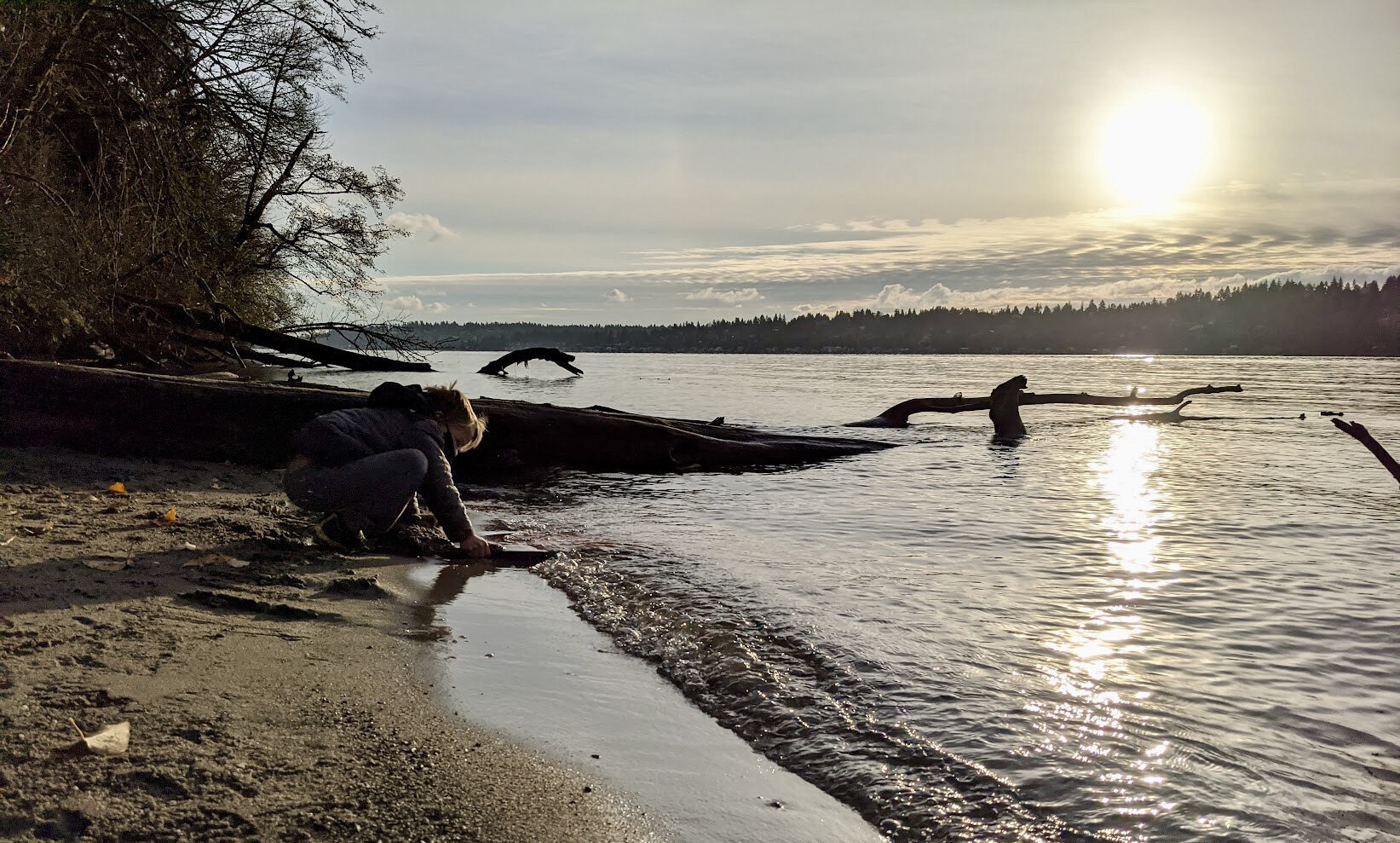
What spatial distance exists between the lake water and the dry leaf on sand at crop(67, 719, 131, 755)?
7.86 ft

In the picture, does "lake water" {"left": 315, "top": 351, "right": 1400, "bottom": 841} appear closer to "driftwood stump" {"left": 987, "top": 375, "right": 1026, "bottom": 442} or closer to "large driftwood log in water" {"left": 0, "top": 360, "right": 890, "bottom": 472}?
"large driftwood log in water" {"left": 0, "top": 360, "right": 890, "bottom": 472}

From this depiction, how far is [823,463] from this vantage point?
15.3 meters

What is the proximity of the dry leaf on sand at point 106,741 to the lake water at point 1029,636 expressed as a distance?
239cm

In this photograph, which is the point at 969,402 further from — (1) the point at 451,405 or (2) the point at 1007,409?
(1) the point at 451,405

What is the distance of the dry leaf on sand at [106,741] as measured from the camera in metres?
2.75

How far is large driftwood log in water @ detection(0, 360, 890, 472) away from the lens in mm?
8547

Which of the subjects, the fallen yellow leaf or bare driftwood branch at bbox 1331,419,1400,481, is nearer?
the fallen yellow leaf

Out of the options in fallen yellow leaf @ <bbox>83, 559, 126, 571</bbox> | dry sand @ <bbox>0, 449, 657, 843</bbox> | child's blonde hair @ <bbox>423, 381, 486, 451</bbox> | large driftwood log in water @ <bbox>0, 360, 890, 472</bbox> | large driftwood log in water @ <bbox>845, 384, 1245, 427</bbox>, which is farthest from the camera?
large driftwood log in water @ <bbox>845, 384, 1245, 427</bbox>

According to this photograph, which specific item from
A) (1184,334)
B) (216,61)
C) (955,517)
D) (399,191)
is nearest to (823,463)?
(955,517)

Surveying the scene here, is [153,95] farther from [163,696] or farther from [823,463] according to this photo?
[823,463]

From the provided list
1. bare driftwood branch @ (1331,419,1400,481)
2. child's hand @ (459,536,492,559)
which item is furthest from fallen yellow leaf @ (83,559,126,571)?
bare driftwood branch @ (1331,419,1400,481)

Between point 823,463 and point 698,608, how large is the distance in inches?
374

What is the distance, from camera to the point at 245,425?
9.92 meters

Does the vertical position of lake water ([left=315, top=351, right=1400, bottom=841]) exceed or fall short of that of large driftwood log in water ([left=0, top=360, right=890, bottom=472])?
it falls short
